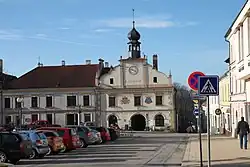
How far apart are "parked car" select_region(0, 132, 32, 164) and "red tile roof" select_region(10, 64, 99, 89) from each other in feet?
196

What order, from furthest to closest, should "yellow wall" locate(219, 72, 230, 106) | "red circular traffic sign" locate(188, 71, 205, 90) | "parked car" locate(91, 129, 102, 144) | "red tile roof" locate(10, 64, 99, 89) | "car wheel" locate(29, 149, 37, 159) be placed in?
1. "red tile roof" locate(10, 64, 99, 89)
2. "yellow wall" locate(219, 72, 230, 106)
3. "parked car" locate(91, 129, 102, 144)
4. "car wheel" locate(29, 149, 37, 159)
5. "red circular traffic sign" locate(188, 71, 205, 90)

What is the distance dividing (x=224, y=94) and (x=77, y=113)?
1212 inches

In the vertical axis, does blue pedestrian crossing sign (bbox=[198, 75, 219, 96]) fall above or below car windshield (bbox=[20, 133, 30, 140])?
above

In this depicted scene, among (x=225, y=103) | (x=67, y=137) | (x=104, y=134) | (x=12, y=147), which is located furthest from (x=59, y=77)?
(x=12, y=147)

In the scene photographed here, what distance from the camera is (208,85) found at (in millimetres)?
17453

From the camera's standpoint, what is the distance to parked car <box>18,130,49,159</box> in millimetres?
27031

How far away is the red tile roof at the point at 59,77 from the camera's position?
283 feet

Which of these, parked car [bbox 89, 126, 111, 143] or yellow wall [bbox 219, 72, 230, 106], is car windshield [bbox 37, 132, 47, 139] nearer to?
parked car [bbox 89, 126, 111, 143]

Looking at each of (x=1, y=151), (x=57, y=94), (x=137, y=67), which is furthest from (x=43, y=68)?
(x=1, y=151)

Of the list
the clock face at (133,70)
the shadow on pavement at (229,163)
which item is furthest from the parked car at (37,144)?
the clock face at (133,70)

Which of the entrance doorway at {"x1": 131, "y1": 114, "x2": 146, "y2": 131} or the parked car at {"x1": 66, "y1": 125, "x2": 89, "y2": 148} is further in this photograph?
the entrance doorway at {"x1": 131, "y1": 114, "x2": 146, "y2": 131}

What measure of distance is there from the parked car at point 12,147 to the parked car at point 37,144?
169 cm

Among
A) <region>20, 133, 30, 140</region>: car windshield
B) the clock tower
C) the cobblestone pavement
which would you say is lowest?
the cobblestone pavement

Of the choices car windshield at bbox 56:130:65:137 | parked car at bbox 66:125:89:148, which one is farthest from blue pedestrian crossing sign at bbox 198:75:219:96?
parked car at bbox 66:125:89:148
